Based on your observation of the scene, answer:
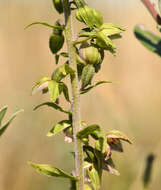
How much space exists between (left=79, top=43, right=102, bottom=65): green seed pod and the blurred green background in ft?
4.66

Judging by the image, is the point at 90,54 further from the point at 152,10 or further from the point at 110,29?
the point at 152,10

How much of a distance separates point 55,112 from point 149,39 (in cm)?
229

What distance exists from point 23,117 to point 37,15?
1.93 metres

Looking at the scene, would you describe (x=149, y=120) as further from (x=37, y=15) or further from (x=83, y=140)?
(x=83, y=140)

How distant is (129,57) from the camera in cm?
511

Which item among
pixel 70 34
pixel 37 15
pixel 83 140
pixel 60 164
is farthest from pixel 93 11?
pixel 37 15

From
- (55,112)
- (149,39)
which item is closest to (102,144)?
(149,39)

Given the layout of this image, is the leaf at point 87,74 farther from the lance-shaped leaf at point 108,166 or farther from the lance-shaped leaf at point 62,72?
the lance-shaped leaf at point 108,166

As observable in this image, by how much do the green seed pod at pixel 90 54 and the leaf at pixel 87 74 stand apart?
0.02 metres

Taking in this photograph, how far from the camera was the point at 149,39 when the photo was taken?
5.75ft

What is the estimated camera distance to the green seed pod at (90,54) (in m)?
1.16

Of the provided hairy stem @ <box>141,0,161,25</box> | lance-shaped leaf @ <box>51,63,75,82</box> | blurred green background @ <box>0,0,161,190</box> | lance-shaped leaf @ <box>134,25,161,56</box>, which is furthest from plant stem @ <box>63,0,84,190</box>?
blurred green background @ <box>0,0,161,190</box>

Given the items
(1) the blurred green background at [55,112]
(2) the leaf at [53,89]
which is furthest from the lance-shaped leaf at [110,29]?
(1) the blurred green background at [55,112]

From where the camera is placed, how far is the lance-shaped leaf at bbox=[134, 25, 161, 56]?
1677mm
